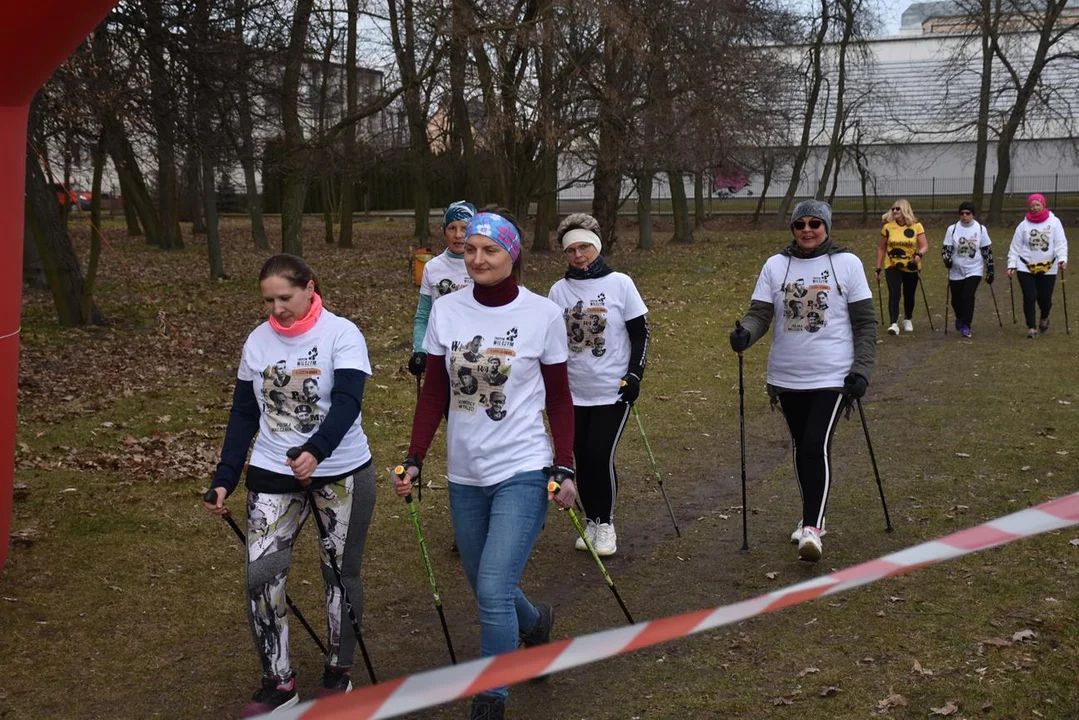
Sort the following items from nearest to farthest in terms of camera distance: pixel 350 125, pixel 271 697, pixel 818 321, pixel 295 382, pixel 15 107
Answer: pixel 295 382
pixel 271 697
pixel 15 107
pixel 818 321
pixel 350 125

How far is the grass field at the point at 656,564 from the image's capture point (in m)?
5.20

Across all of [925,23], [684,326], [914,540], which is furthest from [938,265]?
[925,23]

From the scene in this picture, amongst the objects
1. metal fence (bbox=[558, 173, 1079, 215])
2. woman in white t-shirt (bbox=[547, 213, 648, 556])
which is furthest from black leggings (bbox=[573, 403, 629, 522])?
metal fence (bbox=[558, 173, 1079, 215])

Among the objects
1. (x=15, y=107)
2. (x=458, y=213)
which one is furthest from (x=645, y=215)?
(x=15, y=107)

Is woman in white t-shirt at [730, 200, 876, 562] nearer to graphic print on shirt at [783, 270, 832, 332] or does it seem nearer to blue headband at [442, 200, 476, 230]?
graphic print on shirt at [783, 270, 832, 332]

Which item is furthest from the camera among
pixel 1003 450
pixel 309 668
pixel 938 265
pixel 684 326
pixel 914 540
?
pixel 938 265

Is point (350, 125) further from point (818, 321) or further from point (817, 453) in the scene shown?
point (817, 453)

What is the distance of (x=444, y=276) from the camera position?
762cm

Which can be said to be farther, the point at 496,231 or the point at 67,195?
the point at 67,195

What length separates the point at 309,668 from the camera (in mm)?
5625

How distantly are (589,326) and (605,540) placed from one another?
131 centimetres

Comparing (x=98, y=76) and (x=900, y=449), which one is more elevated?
(x=98, y=76)

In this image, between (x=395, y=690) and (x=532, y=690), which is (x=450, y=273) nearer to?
(x=532, y=690)

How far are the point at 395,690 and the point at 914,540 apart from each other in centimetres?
518
